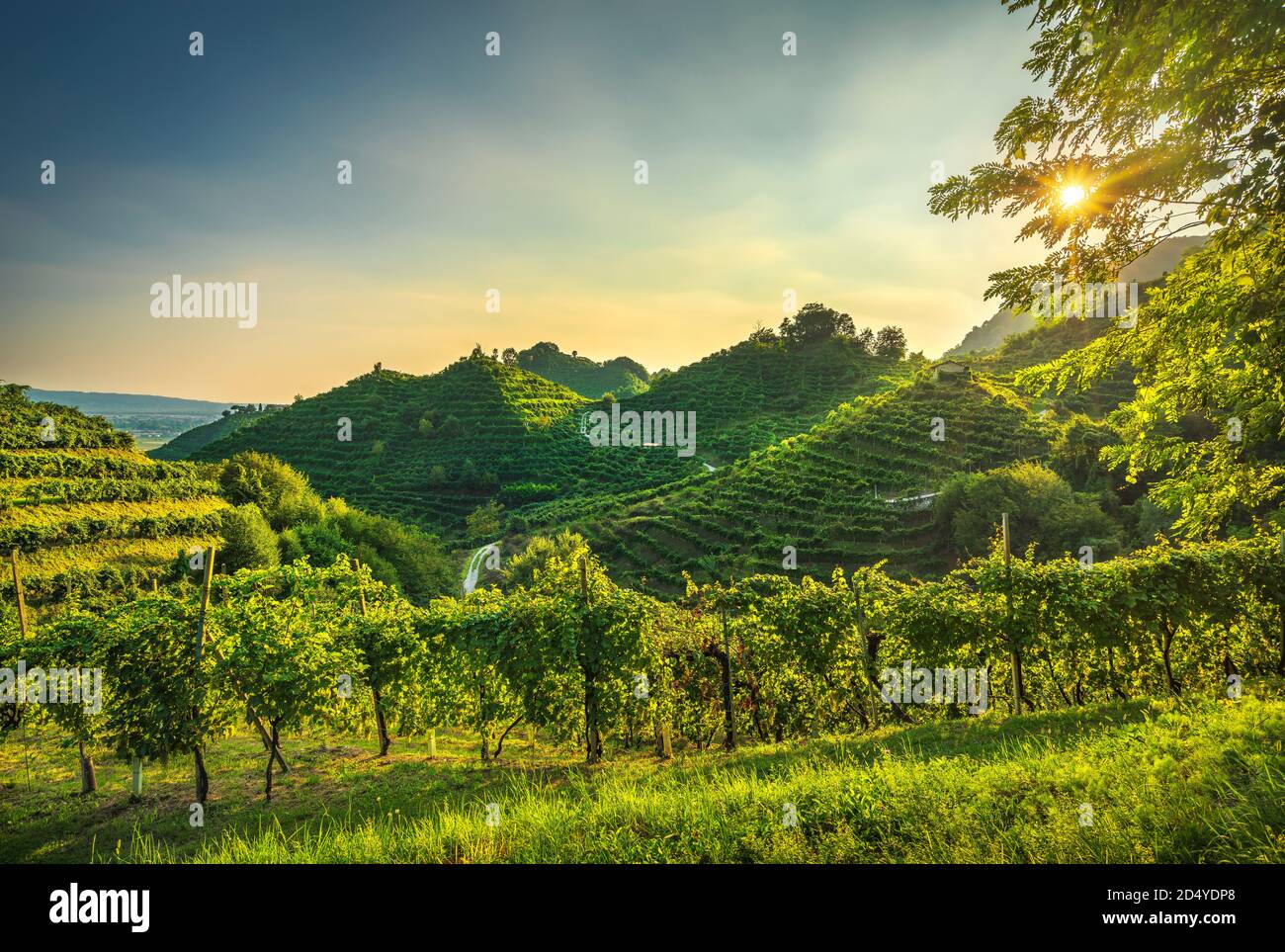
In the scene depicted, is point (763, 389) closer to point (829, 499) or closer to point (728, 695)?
point (829, 499)

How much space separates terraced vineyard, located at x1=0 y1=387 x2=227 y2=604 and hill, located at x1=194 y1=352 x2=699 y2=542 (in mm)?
22460

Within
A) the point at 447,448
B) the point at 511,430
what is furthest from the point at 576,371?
the point at 447,448

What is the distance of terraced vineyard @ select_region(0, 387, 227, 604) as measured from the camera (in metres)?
26.5

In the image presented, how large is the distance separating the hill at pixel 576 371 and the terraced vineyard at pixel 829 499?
9147 centimetres

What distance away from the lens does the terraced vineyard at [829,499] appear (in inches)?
1324

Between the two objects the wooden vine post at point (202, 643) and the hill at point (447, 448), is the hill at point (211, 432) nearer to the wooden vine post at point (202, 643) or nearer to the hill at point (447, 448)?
the hill at point (447, 448)

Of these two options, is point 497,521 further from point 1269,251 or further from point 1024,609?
point 1269,251

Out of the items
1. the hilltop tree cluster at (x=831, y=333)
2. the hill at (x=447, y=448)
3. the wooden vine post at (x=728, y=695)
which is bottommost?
the wooden vine post at (x=728, y=695)

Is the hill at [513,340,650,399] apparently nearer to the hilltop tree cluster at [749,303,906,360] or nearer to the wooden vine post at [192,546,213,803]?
the hilltop tree cluster at [749,303,906,360]

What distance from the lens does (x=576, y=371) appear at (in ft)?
474

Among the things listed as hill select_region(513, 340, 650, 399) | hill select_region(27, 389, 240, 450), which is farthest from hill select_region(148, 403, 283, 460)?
hill select_region(513, 340, 650, 399)

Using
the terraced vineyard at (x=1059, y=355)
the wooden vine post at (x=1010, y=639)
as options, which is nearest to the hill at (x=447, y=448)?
the terraced vineyard at (x=1059, y=355)

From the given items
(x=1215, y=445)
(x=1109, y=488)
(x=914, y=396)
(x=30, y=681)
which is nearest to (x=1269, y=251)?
(x=1215, y=445)

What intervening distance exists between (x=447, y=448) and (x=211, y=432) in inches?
2379
